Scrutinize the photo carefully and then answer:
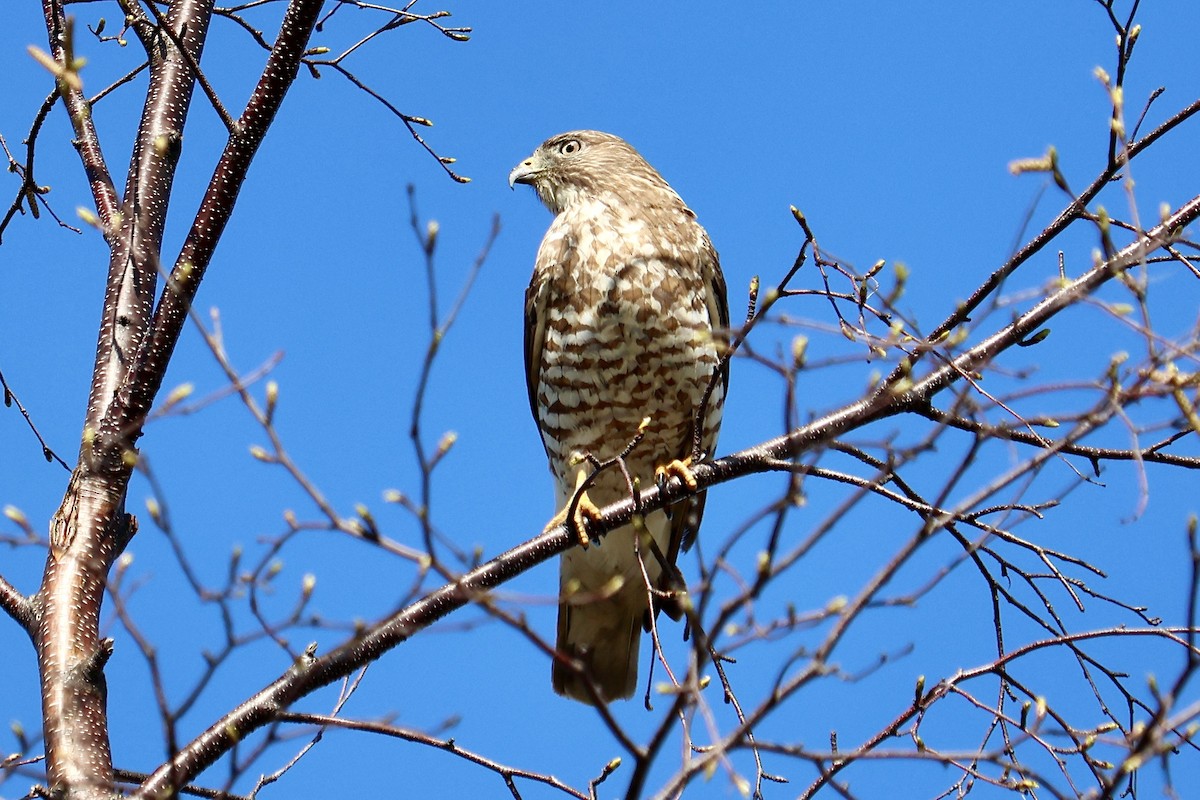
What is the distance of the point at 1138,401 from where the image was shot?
2.09 metres

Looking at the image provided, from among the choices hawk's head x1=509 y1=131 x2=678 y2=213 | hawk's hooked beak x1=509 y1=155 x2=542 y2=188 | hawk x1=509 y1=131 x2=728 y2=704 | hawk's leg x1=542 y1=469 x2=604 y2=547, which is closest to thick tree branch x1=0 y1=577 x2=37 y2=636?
hawk's leg x1=542 y1=469 x2=604 y2=547

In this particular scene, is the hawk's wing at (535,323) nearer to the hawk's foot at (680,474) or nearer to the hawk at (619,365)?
the hawk at (619,365)

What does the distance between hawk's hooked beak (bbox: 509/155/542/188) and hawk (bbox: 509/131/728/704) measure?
0.46m

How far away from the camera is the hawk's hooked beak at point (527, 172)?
6117mm

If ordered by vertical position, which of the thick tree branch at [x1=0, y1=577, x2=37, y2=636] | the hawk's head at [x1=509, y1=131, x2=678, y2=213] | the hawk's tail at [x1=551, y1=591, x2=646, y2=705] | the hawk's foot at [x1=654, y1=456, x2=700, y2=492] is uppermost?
the hawk's head at [x1=509, y1=131, x2=678, y2=213]

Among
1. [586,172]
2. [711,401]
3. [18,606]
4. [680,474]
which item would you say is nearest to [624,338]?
[711,401]

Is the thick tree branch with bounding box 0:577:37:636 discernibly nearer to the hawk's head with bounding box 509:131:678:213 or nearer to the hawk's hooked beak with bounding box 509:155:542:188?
the hawk's head with bounding box 509:131:678:213

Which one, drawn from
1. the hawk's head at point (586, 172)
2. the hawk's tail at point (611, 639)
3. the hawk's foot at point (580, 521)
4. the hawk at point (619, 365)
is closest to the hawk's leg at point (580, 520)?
the hawk's foot at point (580, 521)

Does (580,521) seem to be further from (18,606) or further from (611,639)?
(611,639)

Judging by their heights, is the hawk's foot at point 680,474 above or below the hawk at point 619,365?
below

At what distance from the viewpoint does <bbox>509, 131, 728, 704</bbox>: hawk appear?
481 centimetres

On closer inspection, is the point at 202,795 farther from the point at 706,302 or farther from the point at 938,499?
the point at 706,302

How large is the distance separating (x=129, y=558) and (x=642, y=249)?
3098 mm

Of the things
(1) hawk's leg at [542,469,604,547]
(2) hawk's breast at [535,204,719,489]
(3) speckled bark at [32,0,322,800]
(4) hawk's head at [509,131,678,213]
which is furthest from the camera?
(4) hawk's head at [509,131,678,213]
